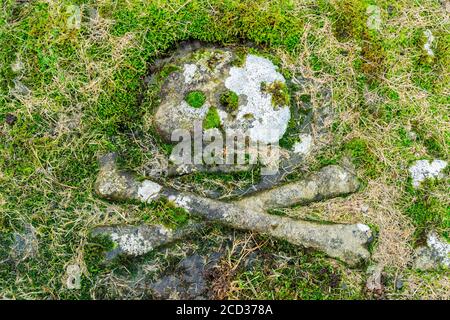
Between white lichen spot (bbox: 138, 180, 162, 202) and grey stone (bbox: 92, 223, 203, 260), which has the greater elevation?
white lichen spot (bbox: 138, 180, 162, 202)

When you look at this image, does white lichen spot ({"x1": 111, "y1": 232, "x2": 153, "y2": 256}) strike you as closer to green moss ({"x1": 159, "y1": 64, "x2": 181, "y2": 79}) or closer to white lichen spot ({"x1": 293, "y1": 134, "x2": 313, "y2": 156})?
green moss ({"x1": 159, "y1": 64, "x2": 181, "y2": 79})

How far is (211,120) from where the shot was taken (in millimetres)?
4383

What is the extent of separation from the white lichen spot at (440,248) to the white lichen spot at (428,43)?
1.94 meters

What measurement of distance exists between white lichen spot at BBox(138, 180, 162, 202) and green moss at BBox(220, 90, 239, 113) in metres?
1.02

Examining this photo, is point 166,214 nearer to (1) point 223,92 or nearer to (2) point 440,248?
Answer: (1) point 223,92

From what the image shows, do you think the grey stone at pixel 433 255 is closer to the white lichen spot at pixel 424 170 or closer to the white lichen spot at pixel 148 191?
the white lichen spot at pixel 424 170

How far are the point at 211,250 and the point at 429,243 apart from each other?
2.17 metres

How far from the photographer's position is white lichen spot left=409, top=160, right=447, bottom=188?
4.61m

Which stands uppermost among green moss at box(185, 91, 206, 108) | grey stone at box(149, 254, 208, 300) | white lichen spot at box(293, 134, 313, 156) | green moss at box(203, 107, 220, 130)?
green moss at box(185, 91, 206, 108)

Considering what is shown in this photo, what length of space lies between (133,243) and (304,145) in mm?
1948

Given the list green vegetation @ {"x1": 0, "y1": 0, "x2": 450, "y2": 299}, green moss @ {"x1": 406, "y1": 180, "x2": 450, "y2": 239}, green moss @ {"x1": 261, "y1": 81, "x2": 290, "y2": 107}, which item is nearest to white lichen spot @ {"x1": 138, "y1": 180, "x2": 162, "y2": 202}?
green vegetation @ {"x1": 0, "y1": 0, "x2": 450, "y2": 299}

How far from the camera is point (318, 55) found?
4.71 metres

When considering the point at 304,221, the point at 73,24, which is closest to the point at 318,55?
the point at 304,221

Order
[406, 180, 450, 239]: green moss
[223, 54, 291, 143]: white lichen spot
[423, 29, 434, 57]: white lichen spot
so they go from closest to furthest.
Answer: [223, 54, 291, 143]: white lichen spot, [406, 180, 450, 239]: green moss, [423, 29, 434, 57]: white lichen spot
